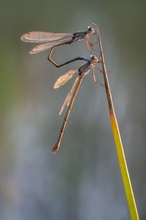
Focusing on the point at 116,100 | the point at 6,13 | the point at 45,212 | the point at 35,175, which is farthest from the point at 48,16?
the point at 45,212

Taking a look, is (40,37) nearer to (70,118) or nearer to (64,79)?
(64,79)

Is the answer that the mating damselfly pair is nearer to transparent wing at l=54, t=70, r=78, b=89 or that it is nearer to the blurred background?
transparent wing at l=54, t=70, r=78, b=89

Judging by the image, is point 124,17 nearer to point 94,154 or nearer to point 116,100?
→ point 116,100

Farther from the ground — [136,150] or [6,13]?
[6,13]

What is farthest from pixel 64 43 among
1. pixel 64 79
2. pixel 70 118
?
pixel 70 118

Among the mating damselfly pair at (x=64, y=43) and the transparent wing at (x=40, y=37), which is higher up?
the transparent wing at (x=40, y=37)

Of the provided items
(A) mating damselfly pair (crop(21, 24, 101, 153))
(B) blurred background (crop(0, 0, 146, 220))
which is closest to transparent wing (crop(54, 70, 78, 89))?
(A) mating damselfly pair (crop(21, 24, 101, 153))

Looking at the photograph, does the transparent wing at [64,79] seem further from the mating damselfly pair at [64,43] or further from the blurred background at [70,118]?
the blurred background at [70,118]

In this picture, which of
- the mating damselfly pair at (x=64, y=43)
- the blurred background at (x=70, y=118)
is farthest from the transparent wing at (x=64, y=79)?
the blurred background at (x=70, y=118)
